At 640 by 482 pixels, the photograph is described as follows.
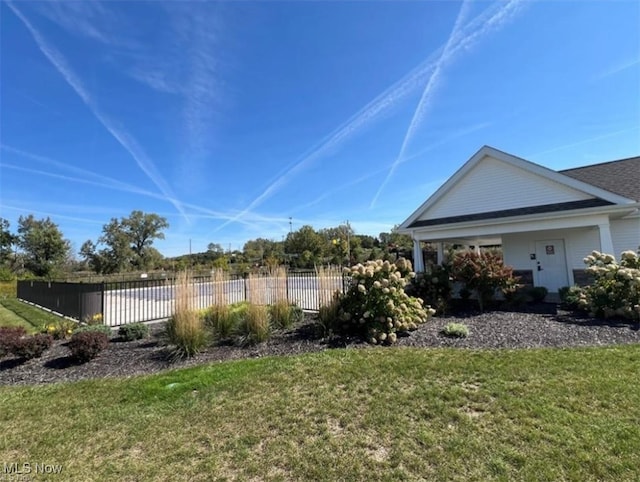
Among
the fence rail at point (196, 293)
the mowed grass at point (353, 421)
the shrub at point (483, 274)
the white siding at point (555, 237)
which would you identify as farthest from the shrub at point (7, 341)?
the white siding at point (555, 237)

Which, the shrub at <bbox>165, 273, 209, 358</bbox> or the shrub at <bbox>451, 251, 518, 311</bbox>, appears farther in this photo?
the shrub at <bbox>451, 251, 518, 311</bbox>

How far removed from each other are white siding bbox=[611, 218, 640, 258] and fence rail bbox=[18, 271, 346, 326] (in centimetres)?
910

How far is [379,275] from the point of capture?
614 cm

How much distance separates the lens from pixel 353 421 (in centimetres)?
304

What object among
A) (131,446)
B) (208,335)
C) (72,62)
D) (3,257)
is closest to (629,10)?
(208,335)

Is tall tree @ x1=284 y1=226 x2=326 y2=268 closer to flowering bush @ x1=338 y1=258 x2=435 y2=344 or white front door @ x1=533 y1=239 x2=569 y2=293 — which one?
white front door @ x1=533 y1=239 x2=569 y2=293

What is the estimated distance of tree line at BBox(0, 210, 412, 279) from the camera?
37156 millimetres

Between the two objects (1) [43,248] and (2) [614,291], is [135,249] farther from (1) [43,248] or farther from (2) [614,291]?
(2) [614,291]

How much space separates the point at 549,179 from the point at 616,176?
2.59m

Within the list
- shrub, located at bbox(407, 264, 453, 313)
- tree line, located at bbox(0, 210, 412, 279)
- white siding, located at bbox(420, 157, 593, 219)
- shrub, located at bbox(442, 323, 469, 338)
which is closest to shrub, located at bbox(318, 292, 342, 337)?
shrub, located at bbox(442, 323, 469, 338)

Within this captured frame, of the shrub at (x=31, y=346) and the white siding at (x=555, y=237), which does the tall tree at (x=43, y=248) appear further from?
the white siding at (x=555, y=237)

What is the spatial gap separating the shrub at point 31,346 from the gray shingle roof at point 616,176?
14.5m

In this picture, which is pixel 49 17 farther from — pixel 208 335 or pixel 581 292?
pixel 581 292

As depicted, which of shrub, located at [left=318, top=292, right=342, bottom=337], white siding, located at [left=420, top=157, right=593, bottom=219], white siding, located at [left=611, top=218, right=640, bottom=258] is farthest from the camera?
white siding, located at [left=420, top=157, right=593, bottom=219]
